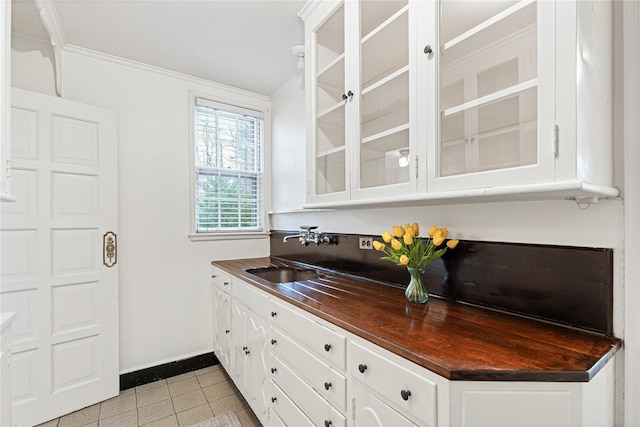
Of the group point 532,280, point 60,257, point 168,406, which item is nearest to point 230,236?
point 60,257

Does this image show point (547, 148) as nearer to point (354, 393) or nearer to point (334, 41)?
point (354, 393)

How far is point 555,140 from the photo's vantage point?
31.6 inches

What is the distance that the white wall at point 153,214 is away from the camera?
2.27 metres

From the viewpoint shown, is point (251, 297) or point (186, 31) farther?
point (186, 31)

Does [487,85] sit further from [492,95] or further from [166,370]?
[166,370]

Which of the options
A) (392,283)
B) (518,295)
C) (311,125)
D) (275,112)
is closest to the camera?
(518,295)

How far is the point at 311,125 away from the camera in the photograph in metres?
→ 1.82

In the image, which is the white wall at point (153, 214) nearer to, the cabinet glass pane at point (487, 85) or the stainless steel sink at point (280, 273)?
the stainless steel sink at point (280, 273)

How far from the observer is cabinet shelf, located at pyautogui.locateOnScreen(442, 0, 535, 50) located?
895mm

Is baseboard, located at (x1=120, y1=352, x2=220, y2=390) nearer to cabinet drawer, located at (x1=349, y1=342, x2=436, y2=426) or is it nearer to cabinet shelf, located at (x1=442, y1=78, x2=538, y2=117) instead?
cabinet drawer, located at (x1=349, y1=342, x2=436, y2=426)

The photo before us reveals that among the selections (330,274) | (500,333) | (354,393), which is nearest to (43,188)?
(330,274)

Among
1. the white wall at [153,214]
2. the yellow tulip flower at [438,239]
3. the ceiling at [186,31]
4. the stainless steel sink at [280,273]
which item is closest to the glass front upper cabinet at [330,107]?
the ceiling at [186,31]

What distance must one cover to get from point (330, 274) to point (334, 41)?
57.1 inches

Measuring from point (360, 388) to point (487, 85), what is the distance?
113 cm
